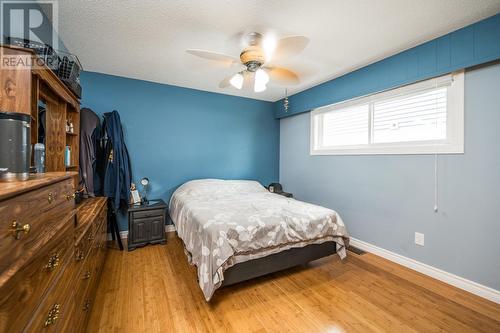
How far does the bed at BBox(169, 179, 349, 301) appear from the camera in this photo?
69.7 inches

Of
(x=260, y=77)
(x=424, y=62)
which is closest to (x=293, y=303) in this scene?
(x=260, y=77)

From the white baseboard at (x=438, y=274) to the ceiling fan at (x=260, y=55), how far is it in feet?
7.44

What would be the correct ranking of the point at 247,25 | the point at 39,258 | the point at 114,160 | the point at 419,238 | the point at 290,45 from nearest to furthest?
1. the point at 39,258
2. the point at 290,45
3. the point at 247,25
4. the point at 419,238
5. the point at 114,160

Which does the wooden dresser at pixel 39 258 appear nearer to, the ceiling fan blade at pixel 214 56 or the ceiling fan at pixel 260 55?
the ceiling fan blade at pixel 214 56

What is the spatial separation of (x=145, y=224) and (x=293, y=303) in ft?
6.76

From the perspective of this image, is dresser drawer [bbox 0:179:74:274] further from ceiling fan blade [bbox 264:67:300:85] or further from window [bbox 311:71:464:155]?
window [bbox 311:71:464:155]

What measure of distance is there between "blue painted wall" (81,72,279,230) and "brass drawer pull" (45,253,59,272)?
2.55 m

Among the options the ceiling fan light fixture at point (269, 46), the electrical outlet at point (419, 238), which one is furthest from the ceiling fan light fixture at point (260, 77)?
the electrical outlet at point (419, 238)

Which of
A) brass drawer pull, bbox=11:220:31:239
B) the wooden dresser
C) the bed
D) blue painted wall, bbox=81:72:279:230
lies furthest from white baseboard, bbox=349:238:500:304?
brass drawer pull, bbox=11:220:31:239

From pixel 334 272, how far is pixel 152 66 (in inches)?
127

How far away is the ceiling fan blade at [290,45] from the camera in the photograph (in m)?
1.66

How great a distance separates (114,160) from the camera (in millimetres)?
2842

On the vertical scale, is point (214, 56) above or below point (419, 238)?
above

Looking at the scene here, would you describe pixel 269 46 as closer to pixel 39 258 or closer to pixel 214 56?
pixel 214 56
